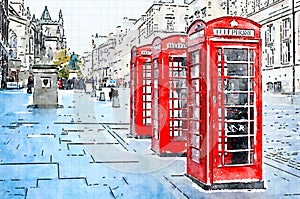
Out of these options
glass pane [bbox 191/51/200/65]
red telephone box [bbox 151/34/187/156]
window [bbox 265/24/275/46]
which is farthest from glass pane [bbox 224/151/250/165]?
window [bbox 265/24/275/46]

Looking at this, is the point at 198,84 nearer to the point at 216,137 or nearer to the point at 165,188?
the point at 216,137

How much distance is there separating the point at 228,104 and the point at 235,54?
46 cm

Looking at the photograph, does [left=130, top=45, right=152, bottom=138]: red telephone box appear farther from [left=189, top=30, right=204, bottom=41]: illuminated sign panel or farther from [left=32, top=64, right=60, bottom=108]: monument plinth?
[left=32, top=64, right=60, bottom=108]: monument plinth

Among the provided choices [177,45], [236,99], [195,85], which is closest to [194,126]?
[195,85]

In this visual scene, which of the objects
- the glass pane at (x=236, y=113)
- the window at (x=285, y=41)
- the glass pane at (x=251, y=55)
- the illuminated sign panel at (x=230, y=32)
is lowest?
the glass pane at (x=236, y=113)

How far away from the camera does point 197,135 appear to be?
4.20 m

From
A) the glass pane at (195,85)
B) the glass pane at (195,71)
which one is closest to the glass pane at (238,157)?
the glass pane at (195,85)

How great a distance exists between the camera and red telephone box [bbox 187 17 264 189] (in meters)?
3.89

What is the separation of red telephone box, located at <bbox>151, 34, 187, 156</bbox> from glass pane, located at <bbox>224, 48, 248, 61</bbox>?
167 cm

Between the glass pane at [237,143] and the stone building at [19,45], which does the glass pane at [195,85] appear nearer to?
the glass pane at [237,143]

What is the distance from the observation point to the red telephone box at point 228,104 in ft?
12.8

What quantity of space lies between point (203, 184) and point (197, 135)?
1.64ft

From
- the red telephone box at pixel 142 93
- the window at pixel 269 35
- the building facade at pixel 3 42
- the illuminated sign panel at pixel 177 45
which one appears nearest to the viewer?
the illuminated sign panel at pixel 177 45

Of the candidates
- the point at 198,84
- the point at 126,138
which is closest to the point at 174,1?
the point at 126,138
